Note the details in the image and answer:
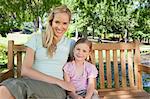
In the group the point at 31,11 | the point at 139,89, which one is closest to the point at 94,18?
Result: the point at 31,11

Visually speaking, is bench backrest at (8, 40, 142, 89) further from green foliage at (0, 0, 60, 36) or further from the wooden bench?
green foliage at (0, 0, 60, 36)

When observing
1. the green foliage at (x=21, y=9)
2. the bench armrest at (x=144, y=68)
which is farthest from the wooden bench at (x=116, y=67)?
the green foliage at (x=21, y=9)

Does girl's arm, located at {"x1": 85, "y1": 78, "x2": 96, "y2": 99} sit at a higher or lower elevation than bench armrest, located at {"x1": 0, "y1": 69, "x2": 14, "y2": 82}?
lower

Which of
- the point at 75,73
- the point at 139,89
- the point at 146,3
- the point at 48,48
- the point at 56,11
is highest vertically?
the point at 146,3

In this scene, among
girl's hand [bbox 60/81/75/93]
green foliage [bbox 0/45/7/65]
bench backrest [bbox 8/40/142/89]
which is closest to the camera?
girl's hand [bbox 60/81/75/93]

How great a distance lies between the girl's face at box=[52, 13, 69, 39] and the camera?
3381 mm

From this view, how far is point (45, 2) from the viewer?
11.1 meters

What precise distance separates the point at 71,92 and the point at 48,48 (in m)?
0.51

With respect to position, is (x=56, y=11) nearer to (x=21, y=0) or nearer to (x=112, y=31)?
(x=21, y=0)

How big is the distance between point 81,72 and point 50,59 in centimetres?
46

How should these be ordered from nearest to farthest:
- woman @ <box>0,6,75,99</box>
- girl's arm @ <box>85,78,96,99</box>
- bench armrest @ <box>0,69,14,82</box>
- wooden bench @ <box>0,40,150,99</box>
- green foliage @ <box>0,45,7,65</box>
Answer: woman @ <box>0,6,75,99</box>, girl's arm @ <box>85,78,96,99</box>, bench armrest @ <box>0,69,14,82</box>, wooden bench @ <box>0,40,150,99</box>, green foliage @ <box>0,45,7,65</box>

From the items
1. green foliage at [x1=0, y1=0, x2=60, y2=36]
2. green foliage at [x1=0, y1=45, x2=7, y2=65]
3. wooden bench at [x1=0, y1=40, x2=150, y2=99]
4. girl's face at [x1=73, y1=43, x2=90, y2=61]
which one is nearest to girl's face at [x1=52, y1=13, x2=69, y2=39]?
girl's face at [x1=73, y1=43, x2=90, y2=61]

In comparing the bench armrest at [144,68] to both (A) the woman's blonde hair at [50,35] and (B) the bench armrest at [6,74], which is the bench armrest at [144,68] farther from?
(B) the bench armrest at [6,74]

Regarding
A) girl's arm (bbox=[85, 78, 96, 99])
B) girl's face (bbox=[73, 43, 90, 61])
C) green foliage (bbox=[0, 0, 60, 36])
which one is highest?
green foliage (bbox=[0, 0, 60, 36])
